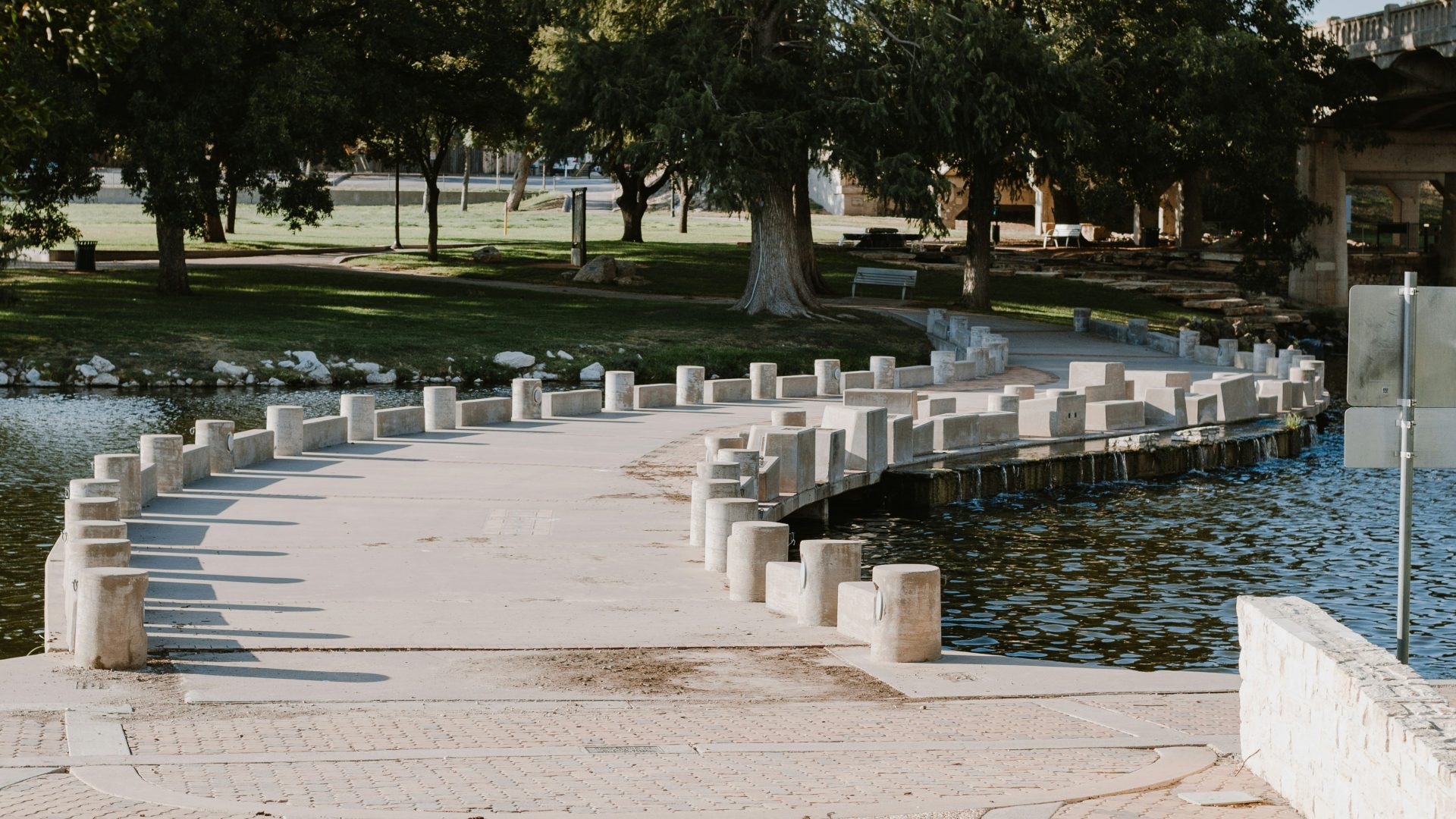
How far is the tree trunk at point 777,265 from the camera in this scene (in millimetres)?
42000

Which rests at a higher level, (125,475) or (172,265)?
(172,265)

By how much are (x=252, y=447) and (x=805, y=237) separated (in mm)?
29329

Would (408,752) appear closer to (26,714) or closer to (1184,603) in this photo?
(26,714)

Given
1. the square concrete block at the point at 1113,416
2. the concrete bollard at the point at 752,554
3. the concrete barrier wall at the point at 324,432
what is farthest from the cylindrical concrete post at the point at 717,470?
the square concrete block at the point at 1113,416

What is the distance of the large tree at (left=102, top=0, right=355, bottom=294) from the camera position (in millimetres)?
38375

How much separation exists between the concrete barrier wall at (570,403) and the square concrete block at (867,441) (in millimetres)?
5956

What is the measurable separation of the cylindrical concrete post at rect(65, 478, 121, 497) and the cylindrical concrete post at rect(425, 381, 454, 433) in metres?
9.49

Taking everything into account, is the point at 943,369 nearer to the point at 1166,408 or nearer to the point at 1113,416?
the point at 1166,408

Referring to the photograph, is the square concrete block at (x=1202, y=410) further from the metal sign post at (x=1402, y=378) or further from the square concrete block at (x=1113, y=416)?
the metal sign post at (x=1402, y=378)

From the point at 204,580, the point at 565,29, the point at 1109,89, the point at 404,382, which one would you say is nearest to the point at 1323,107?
the point at 1109,89

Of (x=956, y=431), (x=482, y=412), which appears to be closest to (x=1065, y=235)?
(x=956, y=431)

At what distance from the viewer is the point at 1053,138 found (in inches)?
1711

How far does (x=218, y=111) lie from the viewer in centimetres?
3928

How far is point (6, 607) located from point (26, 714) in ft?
18.8
